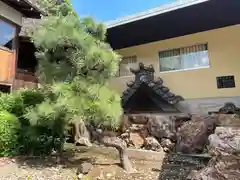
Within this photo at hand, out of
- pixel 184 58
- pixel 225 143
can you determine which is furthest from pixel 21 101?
pixel 184 58

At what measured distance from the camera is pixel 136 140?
23.5 feet

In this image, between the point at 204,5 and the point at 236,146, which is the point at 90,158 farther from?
the point at 204,5

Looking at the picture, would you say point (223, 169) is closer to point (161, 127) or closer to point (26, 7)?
point (161, 127)

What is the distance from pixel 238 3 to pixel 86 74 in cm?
496

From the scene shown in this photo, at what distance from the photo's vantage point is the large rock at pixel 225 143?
11.1 feet

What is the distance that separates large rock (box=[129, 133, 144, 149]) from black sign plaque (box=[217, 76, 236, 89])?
325 cm

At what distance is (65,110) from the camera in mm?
4176

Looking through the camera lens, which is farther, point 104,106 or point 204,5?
point 204,5

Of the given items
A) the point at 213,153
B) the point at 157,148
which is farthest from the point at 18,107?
the point at 213,153

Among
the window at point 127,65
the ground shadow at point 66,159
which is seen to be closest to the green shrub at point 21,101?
the ground shadow at point 66,159

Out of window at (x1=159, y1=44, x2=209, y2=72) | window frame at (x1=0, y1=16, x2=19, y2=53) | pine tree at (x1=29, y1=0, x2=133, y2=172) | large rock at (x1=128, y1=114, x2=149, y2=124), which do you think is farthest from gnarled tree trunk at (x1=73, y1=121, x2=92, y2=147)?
window at (x1=159, y1=44, x2=209, y2=72)

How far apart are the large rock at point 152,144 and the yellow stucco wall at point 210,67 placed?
95.8 inches

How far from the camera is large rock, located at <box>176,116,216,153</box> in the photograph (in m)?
5.64

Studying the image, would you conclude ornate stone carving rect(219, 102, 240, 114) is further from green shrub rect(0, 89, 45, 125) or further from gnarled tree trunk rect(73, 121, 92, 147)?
green shrub rect(0, 89, 45, 125)
